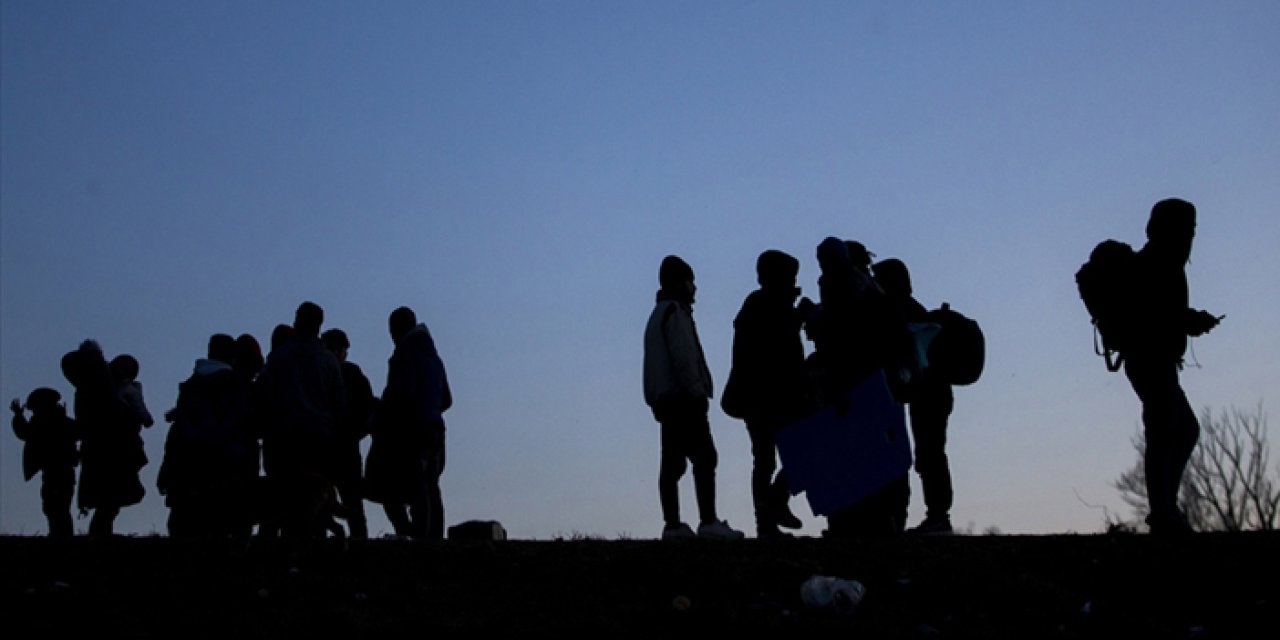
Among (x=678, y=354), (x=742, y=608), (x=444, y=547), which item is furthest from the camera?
(x=678, y=354)

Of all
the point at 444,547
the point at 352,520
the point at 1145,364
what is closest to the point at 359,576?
the point at 444,547

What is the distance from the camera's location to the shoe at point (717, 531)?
10664 millimetres

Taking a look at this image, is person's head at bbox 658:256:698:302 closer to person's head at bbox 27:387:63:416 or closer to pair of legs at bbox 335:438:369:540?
pair of legs at bbox 335:438:369:540

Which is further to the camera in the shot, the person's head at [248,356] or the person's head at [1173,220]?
the person's head at [248,356]

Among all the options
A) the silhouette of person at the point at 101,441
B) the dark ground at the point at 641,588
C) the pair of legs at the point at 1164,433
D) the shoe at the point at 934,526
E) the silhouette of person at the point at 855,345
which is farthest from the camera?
the silhouette of person at the point at 101,441

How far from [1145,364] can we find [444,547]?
4.41 metres

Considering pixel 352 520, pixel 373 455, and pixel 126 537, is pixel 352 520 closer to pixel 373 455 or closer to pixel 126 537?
pixel 373 455

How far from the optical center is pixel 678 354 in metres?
11.1

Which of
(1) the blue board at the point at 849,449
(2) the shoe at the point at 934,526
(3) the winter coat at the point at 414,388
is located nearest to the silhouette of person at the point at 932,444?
(2) the shoe at the point at 934,526

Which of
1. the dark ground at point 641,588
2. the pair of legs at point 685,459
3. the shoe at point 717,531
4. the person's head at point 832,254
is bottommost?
the dark ground at point 641,588

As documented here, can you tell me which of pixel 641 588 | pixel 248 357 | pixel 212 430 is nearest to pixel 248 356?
pixel 248 357

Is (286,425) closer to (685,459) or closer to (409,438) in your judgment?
(409,438)

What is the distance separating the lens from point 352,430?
11961 mm

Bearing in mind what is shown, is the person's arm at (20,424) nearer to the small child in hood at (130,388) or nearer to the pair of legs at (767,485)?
the small child in hood at (130,388)
